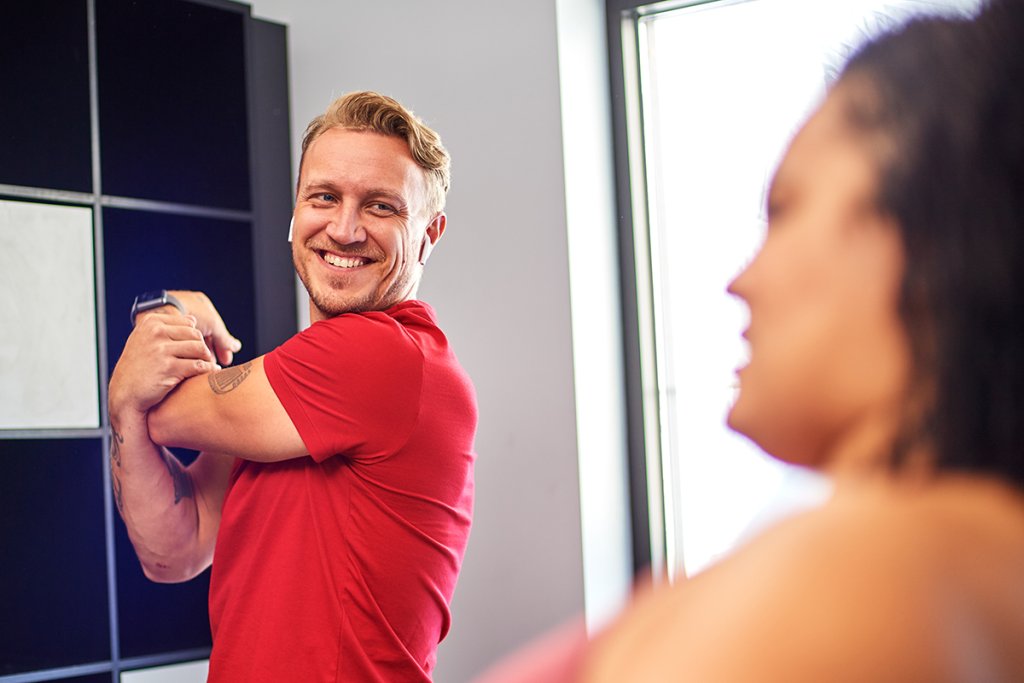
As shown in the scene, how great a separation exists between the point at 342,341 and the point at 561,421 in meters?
1.12

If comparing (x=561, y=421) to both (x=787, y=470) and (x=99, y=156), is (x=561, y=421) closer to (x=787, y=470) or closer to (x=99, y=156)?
(x=99, y=156)

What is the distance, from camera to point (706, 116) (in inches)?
100

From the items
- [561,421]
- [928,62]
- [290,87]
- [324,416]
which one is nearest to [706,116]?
[561,421]

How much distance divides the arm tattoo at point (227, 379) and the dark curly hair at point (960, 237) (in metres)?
1.24

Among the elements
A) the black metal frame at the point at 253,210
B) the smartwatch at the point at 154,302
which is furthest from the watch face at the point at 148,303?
the black metal frame at the point at 253,210

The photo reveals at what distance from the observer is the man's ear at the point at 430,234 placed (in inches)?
66.0

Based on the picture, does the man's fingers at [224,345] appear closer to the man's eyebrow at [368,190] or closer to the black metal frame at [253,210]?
the man's eyebrow at [368,190]

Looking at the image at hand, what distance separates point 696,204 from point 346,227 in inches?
49.3

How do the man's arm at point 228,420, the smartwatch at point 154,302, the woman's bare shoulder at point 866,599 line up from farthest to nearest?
1. the smartwatch at point 154,302
2. the man's arm at point 228,420
3. the woman's bare shoulder at point 866,599

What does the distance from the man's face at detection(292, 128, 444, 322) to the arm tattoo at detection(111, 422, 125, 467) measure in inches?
12.5

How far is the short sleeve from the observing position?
136 cm

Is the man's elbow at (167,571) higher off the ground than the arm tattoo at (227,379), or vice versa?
the arm tattoo at (227,379)

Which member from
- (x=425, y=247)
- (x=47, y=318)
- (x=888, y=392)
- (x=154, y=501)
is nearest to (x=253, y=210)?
(x=47, y=318)

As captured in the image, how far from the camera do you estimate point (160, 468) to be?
4.75 ft
